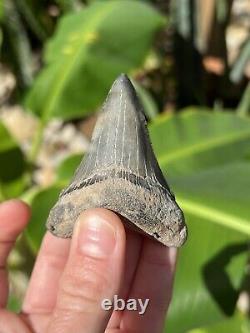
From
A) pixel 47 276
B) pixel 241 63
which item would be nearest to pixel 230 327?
pixel 47 276

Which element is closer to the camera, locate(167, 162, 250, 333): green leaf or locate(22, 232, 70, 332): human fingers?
locate(22, 232, 70, 332): human fingers

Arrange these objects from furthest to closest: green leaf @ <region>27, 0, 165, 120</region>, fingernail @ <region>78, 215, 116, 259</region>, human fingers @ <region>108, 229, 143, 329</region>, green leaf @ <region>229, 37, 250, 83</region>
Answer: green leaf @ <region>229, 37, 250, 83</region>
green leaf @ <region>27, 0, 165, 120</region>
human fingers @ <region>108, 229, 143, 329</region>
fingernail @ <region>78, 215, 116, 259</region>

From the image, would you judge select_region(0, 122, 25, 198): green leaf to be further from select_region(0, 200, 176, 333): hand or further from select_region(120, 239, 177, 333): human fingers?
select_region(120, 239, 177, 333): human fingers

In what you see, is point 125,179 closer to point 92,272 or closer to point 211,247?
point 92,272

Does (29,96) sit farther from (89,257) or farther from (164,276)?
(89,257)

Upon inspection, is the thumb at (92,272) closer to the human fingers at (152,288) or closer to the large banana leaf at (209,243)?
the human fingers at (152,288)

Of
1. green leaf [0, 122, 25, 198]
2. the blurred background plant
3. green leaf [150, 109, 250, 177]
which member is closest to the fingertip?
the blurred background plant

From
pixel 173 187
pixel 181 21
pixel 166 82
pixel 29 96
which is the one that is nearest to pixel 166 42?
pixel 166 82
